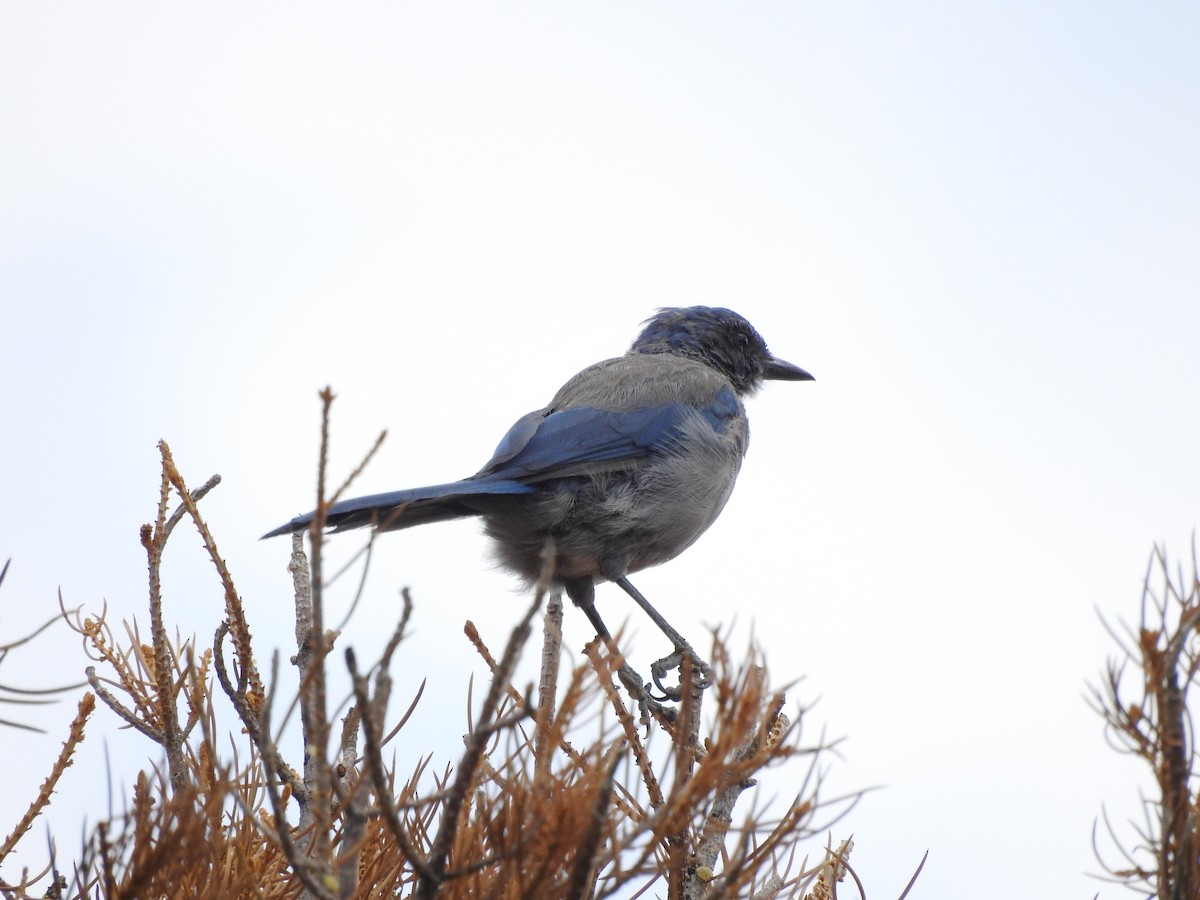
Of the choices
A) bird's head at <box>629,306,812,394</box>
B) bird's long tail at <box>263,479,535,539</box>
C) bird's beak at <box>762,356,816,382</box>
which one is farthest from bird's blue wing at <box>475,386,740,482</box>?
bird's beak at <box>762,356,816,382</box>

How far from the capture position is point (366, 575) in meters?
1.70

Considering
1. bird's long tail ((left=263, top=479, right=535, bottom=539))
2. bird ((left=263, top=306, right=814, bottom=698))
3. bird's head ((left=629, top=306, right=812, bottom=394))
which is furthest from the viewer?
bird's head ((left=629, top=306, right=812, bottom=394))

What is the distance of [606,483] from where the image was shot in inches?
207

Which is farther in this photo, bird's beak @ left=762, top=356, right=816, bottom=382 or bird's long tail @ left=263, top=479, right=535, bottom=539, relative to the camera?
bird's beak @ left=762, top=356, right=816, bottom=382

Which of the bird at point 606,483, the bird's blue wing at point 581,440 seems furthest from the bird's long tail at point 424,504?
the bird's blue wing at point 581,440

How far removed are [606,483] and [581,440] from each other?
21cm

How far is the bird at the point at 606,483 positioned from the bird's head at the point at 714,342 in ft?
2.59

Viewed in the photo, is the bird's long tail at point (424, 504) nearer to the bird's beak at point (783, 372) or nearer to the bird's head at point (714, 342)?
the bird's head at point (714, 342)

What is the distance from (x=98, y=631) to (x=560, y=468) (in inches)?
102

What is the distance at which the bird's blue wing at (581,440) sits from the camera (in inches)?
200

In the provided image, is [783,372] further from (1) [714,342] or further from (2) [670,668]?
Answer: (2) [670,668]

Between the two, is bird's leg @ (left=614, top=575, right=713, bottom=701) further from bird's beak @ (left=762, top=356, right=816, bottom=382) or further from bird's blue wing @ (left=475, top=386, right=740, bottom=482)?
bird's beak @ (left=762, top=356, right=816, bottom=382)

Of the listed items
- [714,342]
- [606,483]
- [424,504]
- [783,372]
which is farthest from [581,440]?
[783,372]

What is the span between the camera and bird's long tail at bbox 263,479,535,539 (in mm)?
4184
